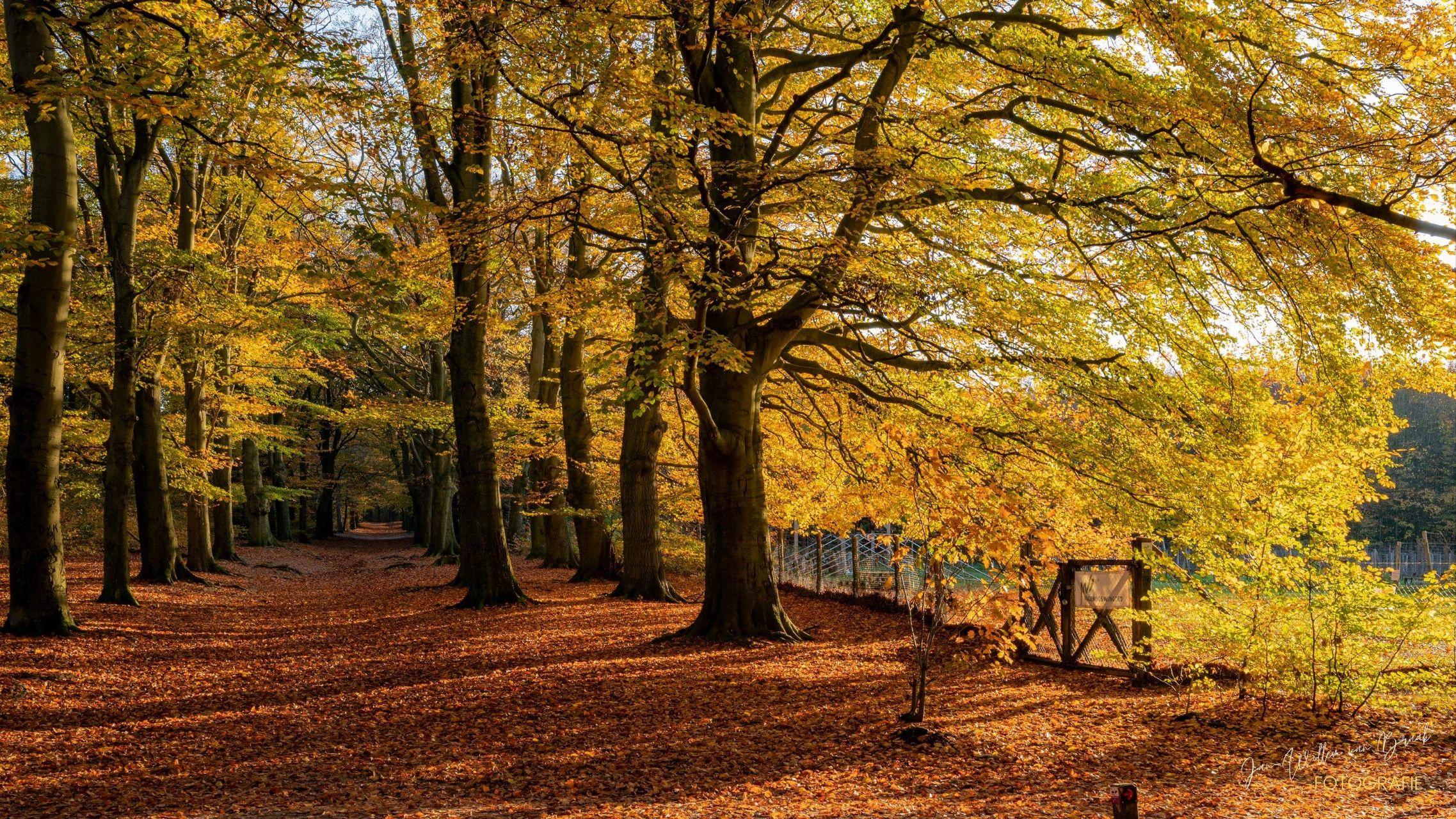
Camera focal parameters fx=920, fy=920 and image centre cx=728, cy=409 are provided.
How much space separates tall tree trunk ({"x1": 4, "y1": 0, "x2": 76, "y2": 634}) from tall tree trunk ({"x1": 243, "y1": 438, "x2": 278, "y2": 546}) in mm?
14738

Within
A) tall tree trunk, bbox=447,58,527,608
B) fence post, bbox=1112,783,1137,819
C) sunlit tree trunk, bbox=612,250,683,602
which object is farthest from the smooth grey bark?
fence post, bbox=1112,783,1137,819

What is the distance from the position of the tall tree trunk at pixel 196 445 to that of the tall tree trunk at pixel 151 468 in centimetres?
247

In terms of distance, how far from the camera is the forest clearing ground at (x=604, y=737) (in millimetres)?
5172

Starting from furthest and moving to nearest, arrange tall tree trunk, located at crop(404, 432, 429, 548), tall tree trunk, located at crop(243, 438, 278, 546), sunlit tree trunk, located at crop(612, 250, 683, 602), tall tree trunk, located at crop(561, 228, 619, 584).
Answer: tall tree trunk, located at crop(404, 432, 429, 548) < tall tree trunk, located at crop(243, 438, 278, 546) < tall tree trunk, located at crop(561, 228, 619, 584) < sunlit tree trunk, located at crop(612, 250, 683, 602)

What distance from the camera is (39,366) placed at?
8.63 meters

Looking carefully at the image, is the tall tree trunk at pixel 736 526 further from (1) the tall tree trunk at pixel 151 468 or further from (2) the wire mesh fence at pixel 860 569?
(1) the tall tree trunk at pixel 151 468

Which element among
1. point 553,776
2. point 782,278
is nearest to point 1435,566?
point 782,278

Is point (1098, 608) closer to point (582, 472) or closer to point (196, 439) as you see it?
point (582, 472)

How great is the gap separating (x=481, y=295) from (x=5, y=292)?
6988 mm

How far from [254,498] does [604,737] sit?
22.1 meters

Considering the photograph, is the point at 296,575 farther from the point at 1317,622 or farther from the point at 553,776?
the point at 1317,622

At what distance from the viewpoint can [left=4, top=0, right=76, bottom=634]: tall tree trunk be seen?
27.8ft

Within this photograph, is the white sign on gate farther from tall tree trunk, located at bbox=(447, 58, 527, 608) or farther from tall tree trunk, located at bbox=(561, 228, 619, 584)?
tall tree trunk, located at bbox=(561, 228, 619, 584)

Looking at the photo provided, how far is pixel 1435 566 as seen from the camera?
28.1 m
